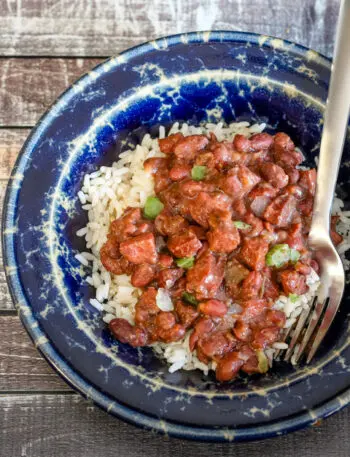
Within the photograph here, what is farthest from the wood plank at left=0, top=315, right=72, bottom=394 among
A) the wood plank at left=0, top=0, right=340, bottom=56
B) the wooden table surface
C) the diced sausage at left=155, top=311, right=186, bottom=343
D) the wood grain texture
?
the wood plank at left=0, top=0, right=340, bottom=56

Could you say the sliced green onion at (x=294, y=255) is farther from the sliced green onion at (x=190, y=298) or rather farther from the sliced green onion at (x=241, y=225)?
the sliced green onion at (x=190, y=298)

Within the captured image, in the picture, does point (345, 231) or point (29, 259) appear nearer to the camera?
point (29, 259)

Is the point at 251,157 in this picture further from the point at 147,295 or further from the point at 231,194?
the point at 147,295

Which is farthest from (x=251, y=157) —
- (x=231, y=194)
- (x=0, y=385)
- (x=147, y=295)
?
(x=0, y=385)

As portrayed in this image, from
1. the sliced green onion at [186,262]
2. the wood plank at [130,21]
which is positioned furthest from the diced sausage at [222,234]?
the wood plank at [130,21]

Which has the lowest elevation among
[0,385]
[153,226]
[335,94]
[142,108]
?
[0,385]

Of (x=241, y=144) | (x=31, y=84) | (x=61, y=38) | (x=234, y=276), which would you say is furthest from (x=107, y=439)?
(x=61, y=38)

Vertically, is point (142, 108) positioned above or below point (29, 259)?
above

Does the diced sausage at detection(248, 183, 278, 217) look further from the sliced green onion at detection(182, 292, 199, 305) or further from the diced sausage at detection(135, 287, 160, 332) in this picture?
the diced sausage at detection(135, 287, 160, 332)
